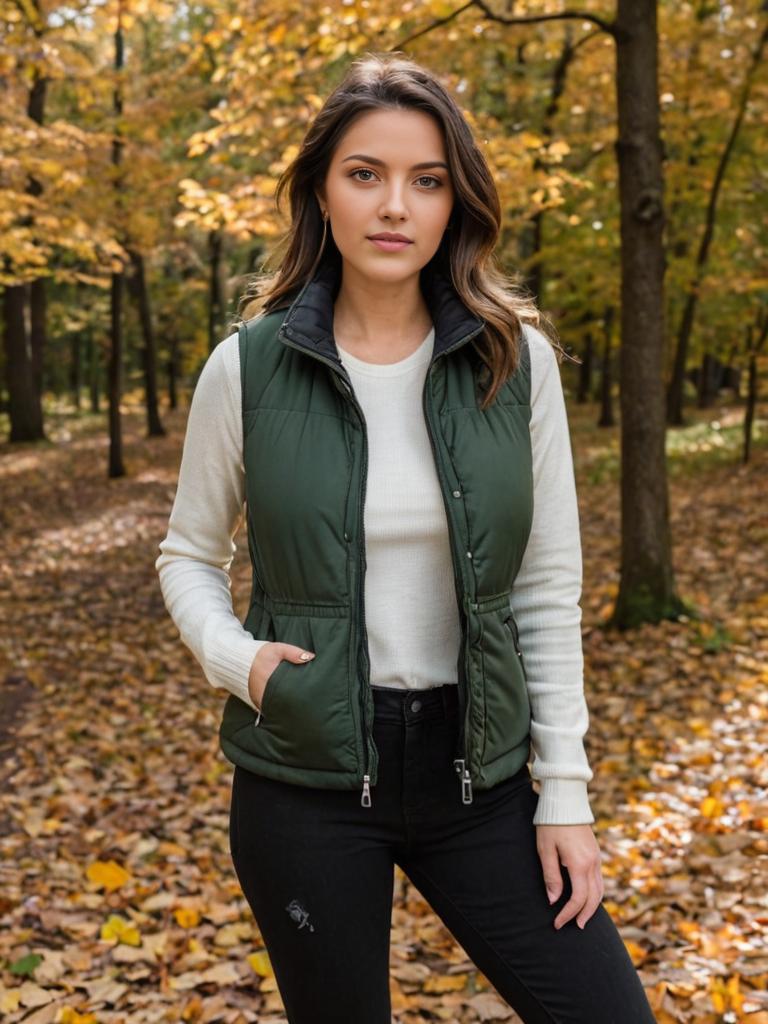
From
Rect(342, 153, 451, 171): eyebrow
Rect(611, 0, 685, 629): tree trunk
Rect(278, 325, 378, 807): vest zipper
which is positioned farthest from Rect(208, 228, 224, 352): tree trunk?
Rect(278, 325, 378, 807): vest zipper

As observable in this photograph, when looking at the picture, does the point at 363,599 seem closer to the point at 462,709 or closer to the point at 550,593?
the point at 462,709

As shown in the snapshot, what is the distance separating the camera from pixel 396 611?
1967mm

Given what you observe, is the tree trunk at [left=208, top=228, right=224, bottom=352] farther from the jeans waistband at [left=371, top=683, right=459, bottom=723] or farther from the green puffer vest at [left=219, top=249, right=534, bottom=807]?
the jeans waistband at [left=371, top=683, right=459, bottom=723]

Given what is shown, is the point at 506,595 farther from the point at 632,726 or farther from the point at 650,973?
the point at 632,726

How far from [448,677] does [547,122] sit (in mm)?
14453

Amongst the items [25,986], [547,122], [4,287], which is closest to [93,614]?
[25,986]

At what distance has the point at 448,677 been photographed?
1990mm

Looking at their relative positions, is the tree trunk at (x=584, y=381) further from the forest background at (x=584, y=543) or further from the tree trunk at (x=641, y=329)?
the tree trunk at (x=641, y=329)

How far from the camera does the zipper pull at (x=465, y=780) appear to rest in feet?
6.31

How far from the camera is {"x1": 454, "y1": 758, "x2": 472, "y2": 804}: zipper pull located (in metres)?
1.92

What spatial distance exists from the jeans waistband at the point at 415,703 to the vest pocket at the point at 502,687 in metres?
0.07

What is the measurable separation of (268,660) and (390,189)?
0.95 metres

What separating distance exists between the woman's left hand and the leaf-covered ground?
1788mm

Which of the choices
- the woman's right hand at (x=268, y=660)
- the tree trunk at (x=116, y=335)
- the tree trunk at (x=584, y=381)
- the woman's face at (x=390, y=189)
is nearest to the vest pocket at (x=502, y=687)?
the woman's right hand at (x=268, y=660)
